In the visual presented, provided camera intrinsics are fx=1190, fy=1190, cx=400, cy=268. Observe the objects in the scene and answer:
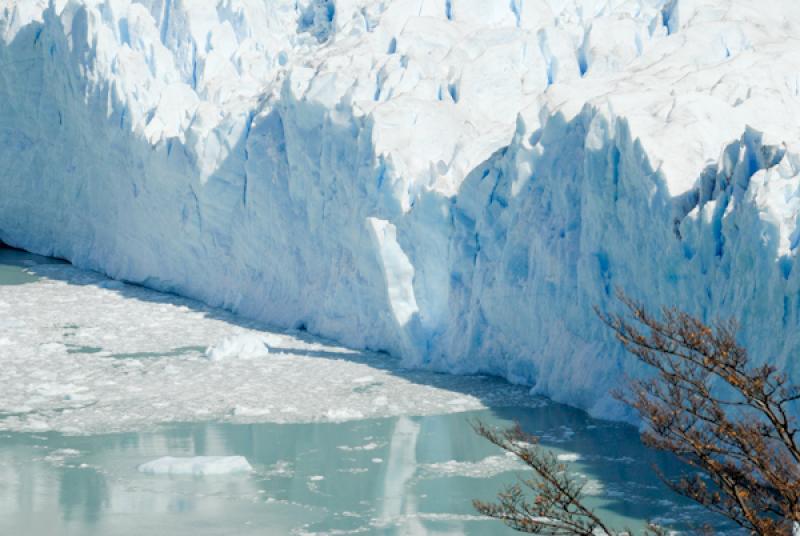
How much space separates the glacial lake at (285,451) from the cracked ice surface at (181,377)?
0.04 metres

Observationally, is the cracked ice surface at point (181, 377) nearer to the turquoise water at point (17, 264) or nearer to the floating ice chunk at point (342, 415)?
the floating ice chunk at point (342, 415)

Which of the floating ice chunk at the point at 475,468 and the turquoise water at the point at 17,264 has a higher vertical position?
the turquoise water at the point at 17,264

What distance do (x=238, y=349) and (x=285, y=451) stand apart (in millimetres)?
3484

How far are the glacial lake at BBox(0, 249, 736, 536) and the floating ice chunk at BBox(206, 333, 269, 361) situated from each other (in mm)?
291

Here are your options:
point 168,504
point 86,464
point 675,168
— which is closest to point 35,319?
point 86,464

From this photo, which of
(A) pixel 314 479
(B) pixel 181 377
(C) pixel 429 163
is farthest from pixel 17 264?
(A) pixel 314 479

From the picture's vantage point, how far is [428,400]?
12250mm

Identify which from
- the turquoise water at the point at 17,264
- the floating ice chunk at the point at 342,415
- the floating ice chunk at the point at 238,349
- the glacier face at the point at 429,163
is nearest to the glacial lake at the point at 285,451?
the floating ice chunk at the point at 342,415

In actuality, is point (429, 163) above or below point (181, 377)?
above

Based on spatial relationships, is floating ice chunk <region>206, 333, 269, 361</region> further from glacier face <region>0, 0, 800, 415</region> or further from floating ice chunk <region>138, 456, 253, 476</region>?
floating ice chunk <region>138, 456, 253, 476</region>

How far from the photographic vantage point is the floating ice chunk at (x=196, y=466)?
10172 millimetres

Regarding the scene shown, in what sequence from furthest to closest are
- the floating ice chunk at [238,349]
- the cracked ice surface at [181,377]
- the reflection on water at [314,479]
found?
the floating ice chunk at [238,349], the cracked ice surface at [181,377], the reflection on water at [314,479]

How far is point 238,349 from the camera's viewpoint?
14.2 meters

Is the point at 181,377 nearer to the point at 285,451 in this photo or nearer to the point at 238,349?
the point at 238,349
